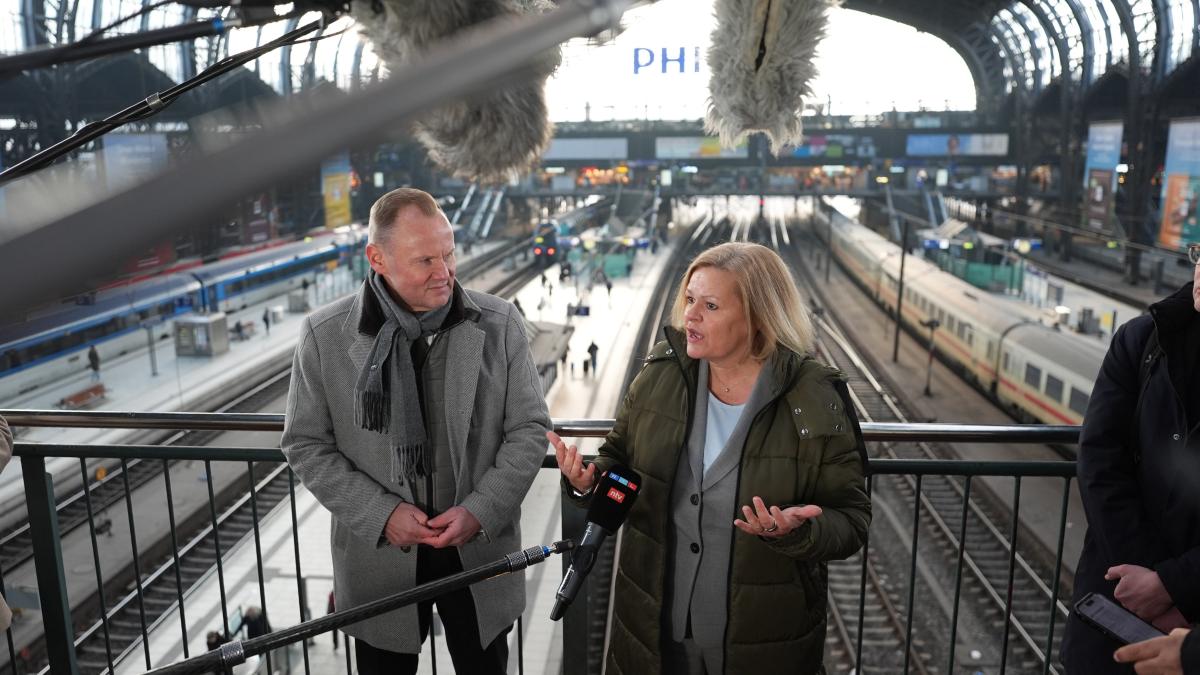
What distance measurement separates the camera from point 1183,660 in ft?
4.77

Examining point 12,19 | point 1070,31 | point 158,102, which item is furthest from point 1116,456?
point 1070,31

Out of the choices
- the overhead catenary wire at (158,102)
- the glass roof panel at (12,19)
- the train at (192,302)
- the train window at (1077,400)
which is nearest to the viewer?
the overhead catenary wire at (158,102)

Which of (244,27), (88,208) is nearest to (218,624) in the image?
(244,27)

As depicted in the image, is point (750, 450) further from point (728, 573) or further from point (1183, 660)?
point (1183, 660)

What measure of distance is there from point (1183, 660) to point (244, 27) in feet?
5.92

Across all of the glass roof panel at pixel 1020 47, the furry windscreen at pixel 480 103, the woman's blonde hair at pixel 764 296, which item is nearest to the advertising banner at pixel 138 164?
the furry windscreen at pixel 480 103

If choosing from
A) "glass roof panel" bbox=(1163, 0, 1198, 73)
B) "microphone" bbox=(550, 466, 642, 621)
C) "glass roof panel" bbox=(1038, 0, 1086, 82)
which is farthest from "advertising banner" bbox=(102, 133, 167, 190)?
"glass roof panel" bbox=(1038, 0, 1086, 82)

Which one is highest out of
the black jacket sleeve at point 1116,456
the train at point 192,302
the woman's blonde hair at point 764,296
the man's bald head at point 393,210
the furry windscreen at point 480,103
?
the furry windscreen at point 480,103

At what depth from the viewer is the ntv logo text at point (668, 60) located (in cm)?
209

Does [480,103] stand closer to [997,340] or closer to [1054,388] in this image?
[1054,388]

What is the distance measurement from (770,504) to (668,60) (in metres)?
2.37

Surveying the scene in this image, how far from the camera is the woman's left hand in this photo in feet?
4.83

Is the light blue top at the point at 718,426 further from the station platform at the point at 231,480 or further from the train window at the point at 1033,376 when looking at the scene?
the train window at the point at 1033,376

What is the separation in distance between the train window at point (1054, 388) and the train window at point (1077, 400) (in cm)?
31
